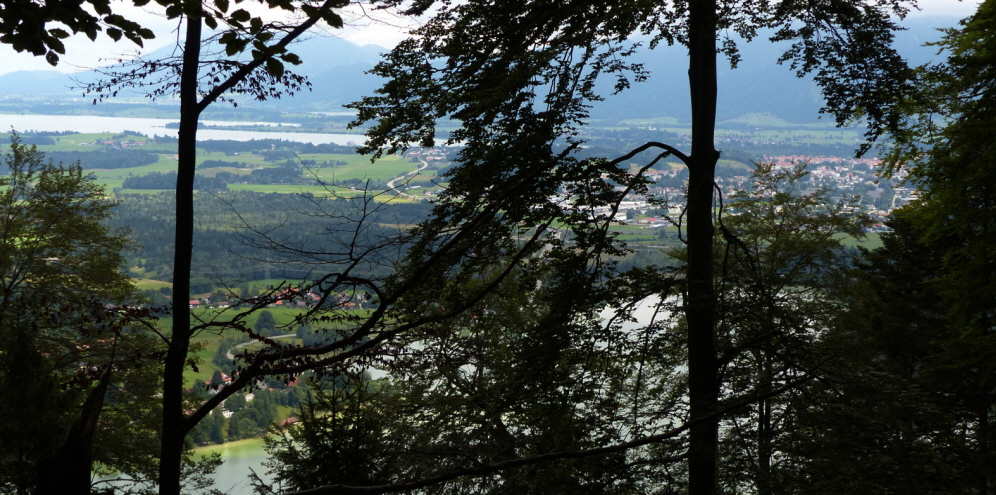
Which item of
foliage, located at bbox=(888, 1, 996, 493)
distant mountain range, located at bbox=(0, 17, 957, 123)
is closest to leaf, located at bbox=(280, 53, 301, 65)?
foliage, located at bbox=(888, 1, 996, 493)

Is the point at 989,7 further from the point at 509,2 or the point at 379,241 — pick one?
the point at 379,241

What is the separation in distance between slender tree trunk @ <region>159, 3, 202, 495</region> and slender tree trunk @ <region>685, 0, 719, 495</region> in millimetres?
4071

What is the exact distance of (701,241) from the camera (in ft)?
20.7

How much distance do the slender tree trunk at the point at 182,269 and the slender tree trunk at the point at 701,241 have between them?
407 cm

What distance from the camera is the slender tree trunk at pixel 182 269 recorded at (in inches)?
128

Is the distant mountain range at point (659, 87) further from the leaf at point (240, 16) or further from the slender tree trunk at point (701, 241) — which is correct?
the leaf at point (240, 16)

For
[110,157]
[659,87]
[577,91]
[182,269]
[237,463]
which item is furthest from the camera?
[659,87]

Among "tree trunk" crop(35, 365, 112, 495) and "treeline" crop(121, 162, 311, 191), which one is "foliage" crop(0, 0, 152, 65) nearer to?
"tree trunk" crop(35, 365, 112, 495)

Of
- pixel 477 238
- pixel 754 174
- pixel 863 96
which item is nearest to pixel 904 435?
pixel 863 96

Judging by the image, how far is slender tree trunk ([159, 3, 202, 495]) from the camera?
10.7 feet

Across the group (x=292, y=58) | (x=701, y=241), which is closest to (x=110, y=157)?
(x=701, y=241)

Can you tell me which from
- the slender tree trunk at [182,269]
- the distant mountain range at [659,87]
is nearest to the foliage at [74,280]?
the slender tree trunk at [182,269]

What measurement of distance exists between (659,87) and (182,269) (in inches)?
4469

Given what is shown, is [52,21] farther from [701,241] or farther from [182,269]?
[701,241]
